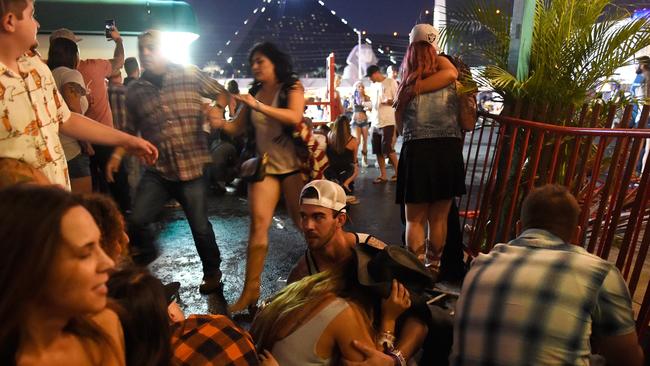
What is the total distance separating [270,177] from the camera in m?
3.50

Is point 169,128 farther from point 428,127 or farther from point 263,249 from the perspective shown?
point 428,127

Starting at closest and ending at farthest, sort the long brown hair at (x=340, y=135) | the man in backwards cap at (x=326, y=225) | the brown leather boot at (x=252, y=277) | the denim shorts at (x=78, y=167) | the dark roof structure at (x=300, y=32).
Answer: the man in backwards cap at (x=326, y=225), the brown leather boot at (x=252, y=277), the denim shorts at (x=78, y=167), the long brown hair at (x=340, y=135), the dark roof structure at (x=300, y=32)

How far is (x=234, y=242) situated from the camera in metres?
5.32

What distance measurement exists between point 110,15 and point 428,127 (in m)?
7.60

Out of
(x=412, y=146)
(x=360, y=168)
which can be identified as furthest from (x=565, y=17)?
(x=360, y=168)

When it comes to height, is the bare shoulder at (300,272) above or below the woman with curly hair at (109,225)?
below

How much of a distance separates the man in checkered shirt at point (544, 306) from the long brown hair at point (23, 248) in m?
1.52

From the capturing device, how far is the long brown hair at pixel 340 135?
6.64 meters

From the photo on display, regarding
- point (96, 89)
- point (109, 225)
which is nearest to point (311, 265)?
point (109, 225)

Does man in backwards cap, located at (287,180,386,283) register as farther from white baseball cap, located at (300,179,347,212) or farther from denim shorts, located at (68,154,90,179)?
denim shorts, located at (68,154,90,179)

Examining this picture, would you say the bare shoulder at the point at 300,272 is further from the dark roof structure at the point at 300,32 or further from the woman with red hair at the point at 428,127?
the dark roof structure at the point at 300,32

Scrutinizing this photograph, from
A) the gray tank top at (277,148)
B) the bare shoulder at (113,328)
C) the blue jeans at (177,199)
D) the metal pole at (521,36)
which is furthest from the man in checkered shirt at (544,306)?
the blue jeans at (177,199)

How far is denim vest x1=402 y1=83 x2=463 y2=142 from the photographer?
12.0 ft

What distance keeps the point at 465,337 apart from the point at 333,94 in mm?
10508
